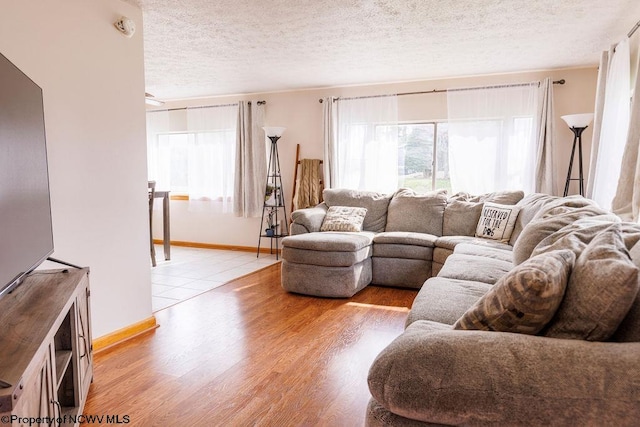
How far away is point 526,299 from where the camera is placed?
3.55ft

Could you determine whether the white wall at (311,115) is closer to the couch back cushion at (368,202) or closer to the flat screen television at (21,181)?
the couch back cushion at (368,202)

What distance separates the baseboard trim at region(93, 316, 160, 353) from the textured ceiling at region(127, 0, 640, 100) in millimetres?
2124

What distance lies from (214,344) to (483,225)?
270 cm

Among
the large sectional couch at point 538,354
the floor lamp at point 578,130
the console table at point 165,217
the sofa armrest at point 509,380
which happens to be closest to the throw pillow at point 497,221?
the floor lamp at point 578,130

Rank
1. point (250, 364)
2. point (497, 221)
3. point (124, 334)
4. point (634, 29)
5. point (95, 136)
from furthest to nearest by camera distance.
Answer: point (497, 221), point (634, 29), point (124, 334), point (95, 136), point (250, 364)

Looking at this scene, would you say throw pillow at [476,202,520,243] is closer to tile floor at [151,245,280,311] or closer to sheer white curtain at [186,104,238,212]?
tile floor at [151,245,280,311]

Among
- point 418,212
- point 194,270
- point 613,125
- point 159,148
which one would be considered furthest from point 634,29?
point 159,148

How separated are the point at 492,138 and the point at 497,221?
3.76 ft

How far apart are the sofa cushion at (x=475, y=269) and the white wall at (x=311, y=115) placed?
2.26 m

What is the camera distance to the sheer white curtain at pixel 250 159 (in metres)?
5.63

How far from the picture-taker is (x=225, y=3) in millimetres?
2625

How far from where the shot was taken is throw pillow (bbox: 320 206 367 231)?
14.2ft

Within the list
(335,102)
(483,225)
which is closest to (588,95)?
(483,225)

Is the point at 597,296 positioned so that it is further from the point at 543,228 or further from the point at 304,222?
the point at 304,222
